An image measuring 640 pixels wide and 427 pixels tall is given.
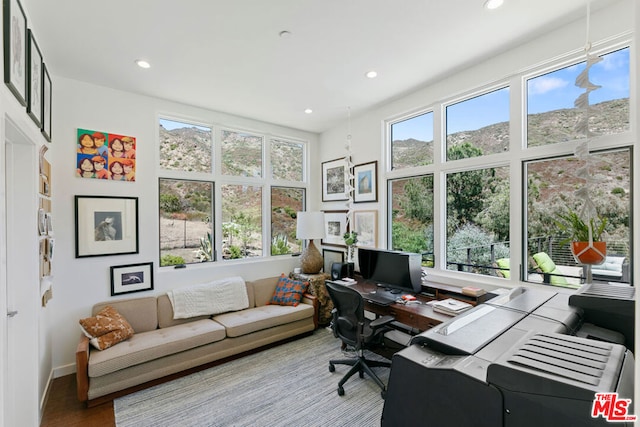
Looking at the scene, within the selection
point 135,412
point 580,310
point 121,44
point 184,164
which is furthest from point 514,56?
point 135,412

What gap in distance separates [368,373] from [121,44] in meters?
3.64

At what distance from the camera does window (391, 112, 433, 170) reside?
11.3 ft

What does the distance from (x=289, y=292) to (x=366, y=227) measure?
4.64 feet

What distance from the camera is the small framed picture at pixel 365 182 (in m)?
3.93

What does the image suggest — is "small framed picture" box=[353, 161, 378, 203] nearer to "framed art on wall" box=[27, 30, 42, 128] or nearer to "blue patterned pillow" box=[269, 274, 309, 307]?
"blue patterned pillow" box=[269, 274, 309, 307]

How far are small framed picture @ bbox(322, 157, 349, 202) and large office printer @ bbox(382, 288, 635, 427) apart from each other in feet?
11.4

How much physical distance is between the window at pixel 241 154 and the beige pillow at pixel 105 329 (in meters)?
2.15

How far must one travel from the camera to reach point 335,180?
461 centimetres

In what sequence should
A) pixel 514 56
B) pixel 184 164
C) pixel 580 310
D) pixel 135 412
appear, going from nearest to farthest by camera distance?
pixel 580 310, pixel 135 412, pixel 514 56, pixel 184 164

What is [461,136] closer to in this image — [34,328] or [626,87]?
[626,87]

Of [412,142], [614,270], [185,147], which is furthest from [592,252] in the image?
[185,147]

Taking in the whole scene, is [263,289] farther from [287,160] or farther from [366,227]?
[287,160]

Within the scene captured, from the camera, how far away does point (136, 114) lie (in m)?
3.35

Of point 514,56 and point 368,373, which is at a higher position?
point 514,56
